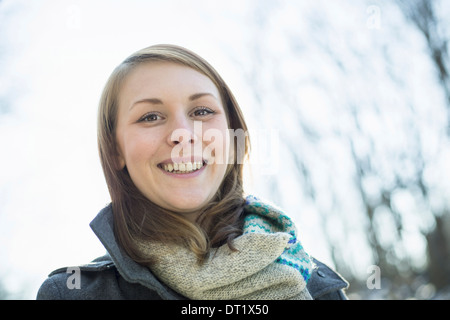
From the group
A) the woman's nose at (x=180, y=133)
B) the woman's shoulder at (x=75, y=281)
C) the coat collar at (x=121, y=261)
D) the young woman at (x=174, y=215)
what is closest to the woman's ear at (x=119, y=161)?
the young woman at (x=174, y=215)

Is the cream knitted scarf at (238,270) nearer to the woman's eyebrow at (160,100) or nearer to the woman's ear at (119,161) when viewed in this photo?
the woman's ear at (119,161)

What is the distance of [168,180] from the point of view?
163 cm

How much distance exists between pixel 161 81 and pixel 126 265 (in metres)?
0.77

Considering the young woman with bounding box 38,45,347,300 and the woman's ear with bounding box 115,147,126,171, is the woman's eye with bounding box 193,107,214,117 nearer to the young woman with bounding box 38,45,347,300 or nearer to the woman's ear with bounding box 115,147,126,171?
the young woman with bounding box 38,45,347,300

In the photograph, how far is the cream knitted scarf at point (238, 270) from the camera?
1.52 metres

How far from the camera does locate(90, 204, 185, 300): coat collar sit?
153 cm

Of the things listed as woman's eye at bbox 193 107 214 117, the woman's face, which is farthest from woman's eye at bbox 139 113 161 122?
woman's eye at bbox 193 107 214 117

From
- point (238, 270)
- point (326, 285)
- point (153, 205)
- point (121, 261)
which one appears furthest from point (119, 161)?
point (326, 285)

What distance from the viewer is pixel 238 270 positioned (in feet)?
5.00

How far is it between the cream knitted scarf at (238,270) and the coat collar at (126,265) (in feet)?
0.14

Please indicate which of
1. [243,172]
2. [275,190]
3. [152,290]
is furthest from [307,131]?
[152,290]

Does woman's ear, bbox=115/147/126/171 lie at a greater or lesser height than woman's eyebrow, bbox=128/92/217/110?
lesser

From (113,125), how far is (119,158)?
0.53 feet

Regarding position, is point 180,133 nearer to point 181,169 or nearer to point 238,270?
point 181,169
